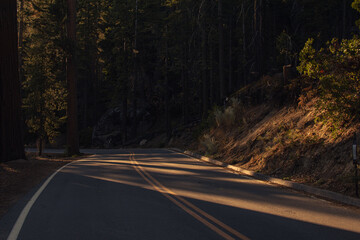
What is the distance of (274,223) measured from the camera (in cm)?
686

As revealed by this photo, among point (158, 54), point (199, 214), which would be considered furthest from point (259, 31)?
point (158, 54)

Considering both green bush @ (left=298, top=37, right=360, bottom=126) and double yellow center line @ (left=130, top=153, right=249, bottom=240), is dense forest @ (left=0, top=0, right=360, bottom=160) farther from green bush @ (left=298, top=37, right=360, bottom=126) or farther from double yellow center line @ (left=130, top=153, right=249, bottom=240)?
double yellow center line @ (left=130, top=153, right=249, bottom=240)

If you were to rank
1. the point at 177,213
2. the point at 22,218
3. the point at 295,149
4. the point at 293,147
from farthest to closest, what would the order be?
the point at 293,147
the point at 295,149
the point at 177,213
the point at 22,218

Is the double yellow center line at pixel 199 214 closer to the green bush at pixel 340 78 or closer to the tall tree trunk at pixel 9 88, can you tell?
the green bush at pixel 340 78

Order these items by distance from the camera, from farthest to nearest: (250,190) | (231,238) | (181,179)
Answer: (181,179)
(250,190)
(231,238)

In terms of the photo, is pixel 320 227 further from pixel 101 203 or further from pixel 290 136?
pixel 290 136

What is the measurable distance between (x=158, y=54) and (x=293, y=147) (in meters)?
38.3

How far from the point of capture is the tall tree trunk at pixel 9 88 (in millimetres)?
18266

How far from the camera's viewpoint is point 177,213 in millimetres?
7641

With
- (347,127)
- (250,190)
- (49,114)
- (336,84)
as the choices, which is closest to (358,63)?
(336,84)

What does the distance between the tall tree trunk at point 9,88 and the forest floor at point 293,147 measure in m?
10.7

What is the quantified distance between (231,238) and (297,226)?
1.49m

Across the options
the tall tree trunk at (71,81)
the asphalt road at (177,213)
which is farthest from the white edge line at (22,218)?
the tall tree trunk at (71,81)

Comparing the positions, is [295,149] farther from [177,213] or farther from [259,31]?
[259,31]
